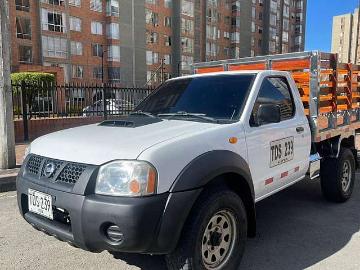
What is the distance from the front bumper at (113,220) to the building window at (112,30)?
43610 millimetres

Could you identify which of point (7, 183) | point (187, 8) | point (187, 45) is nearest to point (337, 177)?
point (7, 183)

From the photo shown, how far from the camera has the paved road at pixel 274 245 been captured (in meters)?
3.42

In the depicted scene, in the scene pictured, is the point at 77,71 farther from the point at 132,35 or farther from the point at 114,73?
the point at 132,35

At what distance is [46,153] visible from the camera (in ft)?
9.93

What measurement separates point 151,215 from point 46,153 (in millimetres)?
1150

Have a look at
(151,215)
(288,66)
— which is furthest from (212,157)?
(288,66)

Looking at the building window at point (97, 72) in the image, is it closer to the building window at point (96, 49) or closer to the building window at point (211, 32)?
the building window at point (96, 49)

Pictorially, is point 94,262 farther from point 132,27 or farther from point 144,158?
point 132,27

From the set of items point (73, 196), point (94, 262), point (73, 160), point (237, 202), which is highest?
point (73, 160)

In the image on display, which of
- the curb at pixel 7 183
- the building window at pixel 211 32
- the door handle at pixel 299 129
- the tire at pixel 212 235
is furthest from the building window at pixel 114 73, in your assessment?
the tire at pixel 212 235

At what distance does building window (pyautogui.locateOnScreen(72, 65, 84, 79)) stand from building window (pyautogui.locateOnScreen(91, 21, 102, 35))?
477 centimetres

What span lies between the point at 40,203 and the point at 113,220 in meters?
0.80

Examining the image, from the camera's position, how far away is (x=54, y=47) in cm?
3862

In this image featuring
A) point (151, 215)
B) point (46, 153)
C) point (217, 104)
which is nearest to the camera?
point (151, 215)
